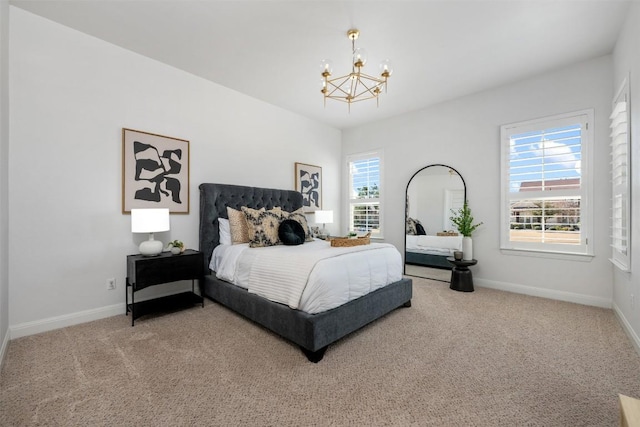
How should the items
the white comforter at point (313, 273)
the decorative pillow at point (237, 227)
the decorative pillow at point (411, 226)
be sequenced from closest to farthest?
1. the white comforter at point (313, 273)
2. the decorative pillow at point (237, 227)
3. the decorative pillow at point (411, 226)

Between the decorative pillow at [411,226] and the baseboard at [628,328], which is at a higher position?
the decorative pillow at [411,226]

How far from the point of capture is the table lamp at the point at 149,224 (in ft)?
8.76

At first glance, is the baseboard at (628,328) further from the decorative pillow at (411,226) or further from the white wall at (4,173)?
the white wall at (4,173)

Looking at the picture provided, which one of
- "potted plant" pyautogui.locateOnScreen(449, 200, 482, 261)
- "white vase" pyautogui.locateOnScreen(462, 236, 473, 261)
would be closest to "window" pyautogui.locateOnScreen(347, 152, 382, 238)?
"potted plant" pyautogui.locateOnScreen(449, 200, 482, 261)

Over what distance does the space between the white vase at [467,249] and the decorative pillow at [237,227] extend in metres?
3.03

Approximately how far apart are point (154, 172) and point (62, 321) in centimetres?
168

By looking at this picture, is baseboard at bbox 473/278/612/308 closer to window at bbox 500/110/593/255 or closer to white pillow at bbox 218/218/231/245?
window at bbox 500/110/593/255

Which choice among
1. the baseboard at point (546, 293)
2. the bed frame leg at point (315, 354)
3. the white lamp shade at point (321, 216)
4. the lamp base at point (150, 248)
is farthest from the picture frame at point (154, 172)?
the baseboard at point (546, 293)

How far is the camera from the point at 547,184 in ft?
11.4

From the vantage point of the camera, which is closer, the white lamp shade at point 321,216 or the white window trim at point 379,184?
the white lamp shade at point 321,216

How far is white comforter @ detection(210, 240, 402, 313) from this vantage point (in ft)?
6.99

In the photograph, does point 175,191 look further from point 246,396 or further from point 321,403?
point 321,403

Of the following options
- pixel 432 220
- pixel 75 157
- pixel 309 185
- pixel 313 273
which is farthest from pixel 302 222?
pixel 75 157

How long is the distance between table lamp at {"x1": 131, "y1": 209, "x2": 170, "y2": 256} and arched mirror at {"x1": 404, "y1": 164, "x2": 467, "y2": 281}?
3.71 metres
